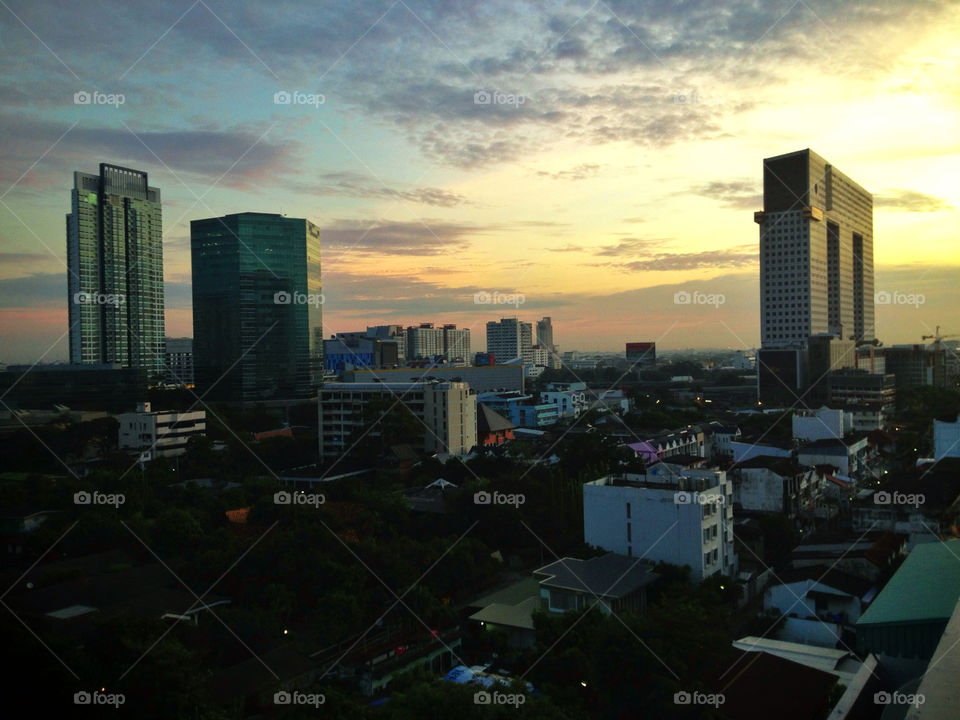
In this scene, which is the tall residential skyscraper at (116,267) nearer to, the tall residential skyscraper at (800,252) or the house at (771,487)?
the house at (771,487)

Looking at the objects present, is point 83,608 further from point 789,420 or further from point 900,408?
point 900,408

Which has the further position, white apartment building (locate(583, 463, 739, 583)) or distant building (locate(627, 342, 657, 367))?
distant building (locate(627, 342, 657, 367))

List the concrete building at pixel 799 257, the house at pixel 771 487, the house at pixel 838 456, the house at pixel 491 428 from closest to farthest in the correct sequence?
the house at pixel 771 487
the house at pixel 838 456
the house at pixel 491 428
the concrete building at pixel 799 257

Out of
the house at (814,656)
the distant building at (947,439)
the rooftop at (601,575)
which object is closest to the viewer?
the house at (814,656)

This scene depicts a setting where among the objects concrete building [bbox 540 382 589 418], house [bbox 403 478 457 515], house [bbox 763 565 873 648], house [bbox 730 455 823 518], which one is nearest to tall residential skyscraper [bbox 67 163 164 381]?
concrete building [bbox 540 382 589 418]

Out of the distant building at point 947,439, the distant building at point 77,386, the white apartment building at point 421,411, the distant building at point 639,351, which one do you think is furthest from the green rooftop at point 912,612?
the distant building at point 639,351

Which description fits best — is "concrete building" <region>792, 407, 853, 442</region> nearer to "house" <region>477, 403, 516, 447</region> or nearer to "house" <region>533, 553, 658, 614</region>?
"house" <region>477, 403, 516, 447</region>

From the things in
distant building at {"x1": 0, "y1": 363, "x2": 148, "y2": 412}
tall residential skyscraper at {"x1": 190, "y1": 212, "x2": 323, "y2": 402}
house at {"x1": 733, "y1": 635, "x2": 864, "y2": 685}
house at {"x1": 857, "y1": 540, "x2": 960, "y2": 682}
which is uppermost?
tall residential skyscraper at {"x1": 190, "y1": 212, "x2": 323, "y2": 402}
